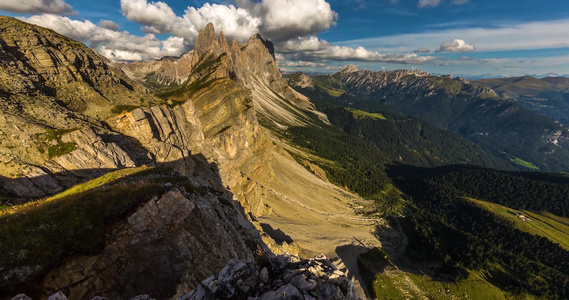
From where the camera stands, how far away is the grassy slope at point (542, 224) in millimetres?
149000

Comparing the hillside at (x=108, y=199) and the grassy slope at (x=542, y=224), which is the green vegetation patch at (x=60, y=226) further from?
the grassy slope at (x=542, y=224)

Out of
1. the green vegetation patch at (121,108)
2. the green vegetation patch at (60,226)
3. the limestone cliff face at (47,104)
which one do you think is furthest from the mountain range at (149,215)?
the green vegetation patch at (121,108)

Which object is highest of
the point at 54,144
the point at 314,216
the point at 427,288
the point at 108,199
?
the point at 54,144

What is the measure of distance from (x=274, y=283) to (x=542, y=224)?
9458 inches

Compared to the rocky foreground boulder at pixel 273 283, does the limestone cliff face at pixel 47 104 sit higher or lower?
higher

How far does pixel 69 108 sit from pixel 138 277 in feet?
129

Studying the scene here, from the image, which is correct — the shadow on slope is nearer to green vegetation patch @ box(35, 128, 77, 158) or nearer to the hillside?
the hillside

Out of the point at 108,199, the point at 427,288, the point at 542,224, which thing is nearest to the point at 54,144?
the point at 108,199

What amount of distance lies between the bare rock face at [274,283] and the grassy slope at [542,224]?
680 feet

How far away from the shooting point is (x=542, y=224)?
165250mm

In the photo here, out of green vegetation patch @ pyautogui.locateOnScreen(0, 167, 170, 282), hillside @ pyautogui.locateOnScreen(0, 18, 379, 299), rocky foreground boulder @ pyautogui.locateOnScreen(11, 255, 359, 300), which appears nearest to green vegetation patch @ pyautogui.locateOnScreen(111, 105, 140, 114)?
hillside @ pyautogui.locateOnScreen(0, 18, 379, 299)

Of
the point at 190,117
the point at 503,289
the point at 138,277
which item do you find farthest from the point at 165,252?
the point at 503,289

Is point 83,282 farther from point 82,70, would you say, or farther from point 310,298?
point 82,70

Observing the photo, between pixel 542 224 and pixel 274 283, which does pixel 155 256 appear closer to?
pixel 274 283
